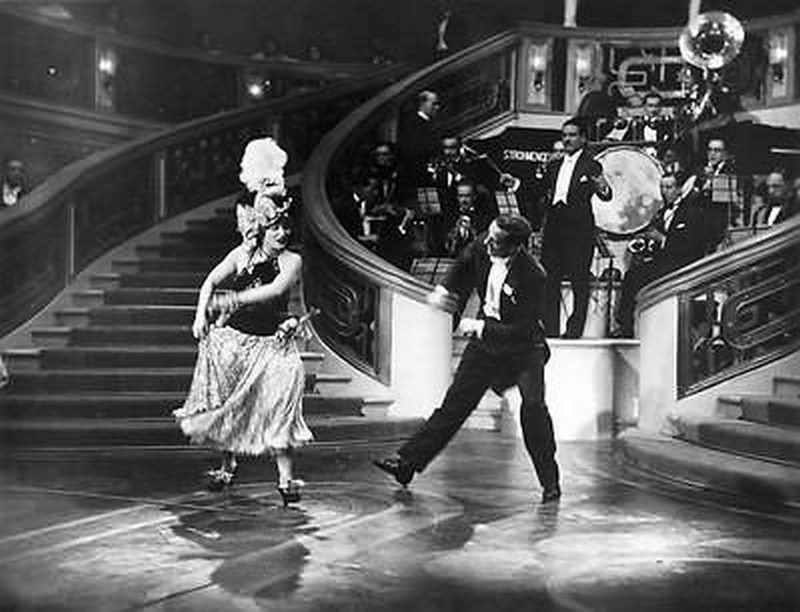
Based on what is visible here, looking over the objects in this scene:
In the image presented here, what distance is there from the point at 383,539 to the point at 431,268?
1.45 m

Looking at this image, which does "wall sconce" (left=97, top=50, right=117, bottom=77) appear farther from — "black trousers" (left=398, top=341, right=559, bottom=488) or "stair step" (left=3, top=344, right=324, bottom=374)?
"black trousers" (left=398, top=341, right=559, bottom=488)

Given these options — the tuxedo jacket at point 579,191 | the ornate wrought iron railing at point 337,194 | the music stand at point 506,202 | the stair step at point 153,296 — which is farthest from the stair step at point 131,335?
the tuxedo jacket at point 579,191

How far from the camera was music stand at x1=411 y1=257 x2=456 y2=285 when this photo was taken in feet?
15.8

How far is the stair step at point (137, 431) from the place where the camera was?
15.4ft

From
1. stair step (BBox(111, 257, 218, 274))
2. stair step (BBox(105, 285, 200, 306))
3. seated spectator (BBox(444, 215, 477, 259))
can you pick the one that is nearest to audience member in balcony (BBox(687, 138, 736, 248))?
seated spectator (BBox(444, 215, 477, 259))

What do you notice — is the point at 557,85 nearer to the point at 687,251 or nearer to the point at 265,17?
the point at 687,251

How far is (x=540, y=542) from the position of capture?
3875mm

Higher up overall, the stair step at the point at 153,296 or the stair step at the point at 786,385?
the stair step at the point at 153,296

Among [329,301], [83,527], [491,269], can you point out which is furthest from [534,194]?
[83,527]

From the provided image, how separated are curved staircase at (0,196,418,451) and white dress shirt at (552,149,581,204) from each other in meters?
1.18

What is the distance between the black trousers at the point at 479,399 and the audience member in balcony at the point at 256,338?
1.76 feet

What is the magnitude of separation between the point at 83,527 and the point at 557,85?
2.70 m

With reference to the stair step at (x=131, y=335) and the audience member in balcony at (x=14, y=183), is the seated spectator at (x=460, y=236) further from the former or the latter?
the audience member in balcony at (x=14, y=183)

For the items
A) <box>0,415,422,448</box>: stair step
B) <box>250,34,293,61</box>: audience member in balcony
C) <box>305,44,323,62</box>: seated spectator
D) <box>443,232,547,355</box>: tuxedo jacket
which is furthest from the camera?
<box>305,44,323,62</box>: seated spectator
